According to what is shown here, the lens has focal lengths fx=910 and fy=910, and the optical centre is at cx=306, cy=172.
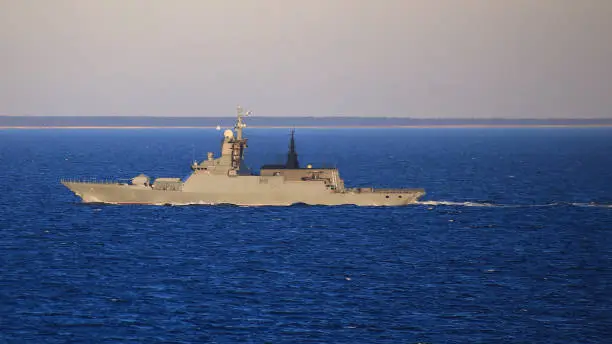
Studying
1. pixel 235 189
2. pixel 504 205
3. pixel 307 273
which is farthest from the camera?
pixel 504 205

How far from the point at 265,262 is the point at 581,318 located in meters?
17.1

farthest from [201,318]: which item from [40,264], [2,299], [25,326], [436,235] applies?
[436,235]

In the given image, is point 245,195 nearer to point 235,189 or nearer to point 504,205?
point 235,189

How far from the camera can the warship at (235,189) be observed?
69.4 metres

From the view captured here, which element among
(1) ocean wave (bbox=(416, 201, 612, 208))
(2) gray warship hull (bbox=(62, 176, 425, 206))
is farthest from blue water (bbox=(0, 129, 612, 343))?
(2) gray warship hull (bbox=(62, 176, 425, 206))

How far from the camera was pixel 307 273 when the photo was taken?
4381 centimetres

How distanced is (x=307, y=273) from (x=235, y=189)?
26.6m

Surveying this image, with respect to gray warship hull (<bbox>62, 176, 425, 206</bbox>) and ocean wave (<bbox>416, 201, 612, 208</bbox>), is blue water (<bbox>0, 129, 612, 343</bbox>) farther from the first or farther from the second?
gray warship hull (<bbox>62, 176, 425, 206</bbox>)

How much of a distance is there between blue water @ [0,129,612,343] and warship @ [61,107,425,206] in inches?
38.2

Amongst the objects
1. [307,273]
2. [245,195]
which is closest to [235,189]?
[245,195]

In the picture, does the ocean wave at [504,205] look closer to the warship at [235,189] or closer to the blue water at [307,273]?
the blue water at [307,273]

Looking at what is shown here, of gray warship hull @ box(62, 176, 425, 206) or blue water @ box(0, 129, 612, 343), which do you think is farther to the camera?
gray warship hull @ box(62, 176, 425, 206)

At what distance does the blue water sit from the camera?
33656 mm

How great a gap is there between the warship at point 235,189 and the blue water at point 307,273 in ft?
3.18
